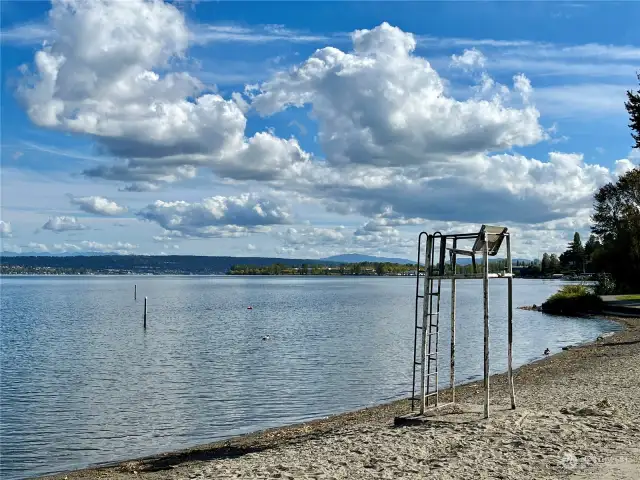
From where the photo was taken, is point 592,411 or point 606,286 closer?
point 592,411

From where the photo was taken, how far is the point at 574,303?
6769 centimetres

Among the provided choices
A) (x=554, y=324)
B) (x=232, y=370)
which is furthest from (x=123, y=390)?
(x=554, y=324)

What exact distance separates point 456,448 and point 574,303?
59.6 meters

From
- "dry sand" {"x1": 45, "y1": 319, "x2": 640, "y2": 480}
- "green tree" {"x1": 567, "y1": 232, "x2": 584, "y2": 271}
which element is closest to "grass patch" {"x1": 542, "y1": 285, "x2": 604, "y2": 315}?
"dry sand" {"x1": 45, "y1": 319, "x2": 640, "y2": 480}

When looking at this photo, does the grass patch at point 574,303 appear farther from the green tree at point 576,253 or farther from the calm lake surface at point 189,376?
the green tree at point 576,253

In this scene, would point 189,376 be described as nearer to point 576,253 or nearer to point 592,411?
point 592,411

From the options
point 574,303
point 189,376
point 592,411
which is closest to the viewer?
point 592,411

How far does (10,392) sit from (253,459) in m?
18.1

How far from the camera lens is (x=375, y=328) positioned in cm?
5672

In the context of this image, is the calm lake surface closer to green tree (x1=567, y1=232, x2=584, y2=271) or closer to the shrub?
the shrub

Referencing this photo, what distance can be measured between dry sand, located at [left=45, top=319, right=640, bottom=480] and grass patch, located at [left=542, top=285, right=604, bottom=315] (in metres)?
49.2

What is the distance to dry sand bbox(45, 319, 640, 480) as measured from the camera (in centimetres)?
1116

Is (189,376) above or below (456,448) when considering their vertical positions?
below

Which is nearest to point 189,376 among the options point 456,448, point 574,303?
point 456,448
